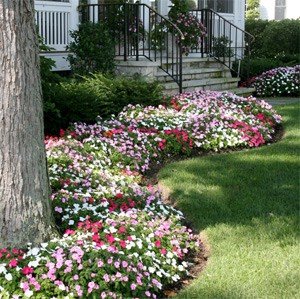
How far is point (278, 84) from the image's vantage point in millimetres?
15617

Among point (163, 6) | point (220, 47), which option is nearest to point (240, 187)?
point (220, 47)

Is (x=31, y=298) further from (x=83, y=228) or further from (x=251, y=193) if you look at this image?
(x=251, y=193)

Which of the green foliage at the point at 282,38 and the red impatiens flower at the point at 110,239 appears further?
the green foliage at the point at 282,38

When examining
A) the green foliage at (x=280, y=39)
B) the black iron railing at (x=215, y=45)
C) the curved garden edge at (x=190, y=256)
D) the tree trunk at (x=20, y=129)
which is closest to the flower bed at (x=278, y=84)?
the black iron railing at (x=215, y=45)

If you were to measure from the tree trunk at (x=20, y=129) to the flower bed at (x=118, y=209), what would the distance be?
187mm

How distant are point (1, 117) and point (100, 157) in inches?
117

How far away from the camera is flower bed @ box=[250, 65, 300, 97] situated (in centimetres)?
1562

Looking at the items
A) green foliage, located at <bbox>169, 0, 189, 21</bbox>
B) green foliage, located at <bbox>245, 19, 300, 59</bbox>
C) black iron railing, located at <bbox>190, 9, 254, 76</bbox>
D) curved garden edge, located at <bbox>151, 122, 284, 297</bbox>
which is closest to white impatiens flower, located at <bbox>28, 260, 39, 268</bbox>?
curved garden edge, located at <bbox>151, 122, 284, 297</bbox>

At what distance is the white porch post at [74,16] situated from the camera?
1280 cm

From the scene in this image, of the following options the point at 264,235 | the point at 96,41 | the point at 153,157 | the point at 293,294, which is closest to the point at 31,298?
the point at 293,294

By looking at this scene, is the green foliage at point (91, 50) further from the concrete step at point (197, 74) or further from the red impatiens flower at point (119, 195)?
the red impatiens flower at point (119, 195)

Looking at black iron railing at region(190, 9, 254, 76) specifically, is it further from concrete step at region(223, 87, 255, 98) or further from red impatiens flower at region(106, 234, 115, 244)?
red impatiens flower at region(106, 234, 115, 244)

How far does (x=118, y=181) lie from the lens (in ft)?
22.1

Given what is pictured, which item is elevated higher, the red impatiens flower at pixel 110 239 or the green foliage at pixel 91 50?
the green foliage at pixel 91 50
